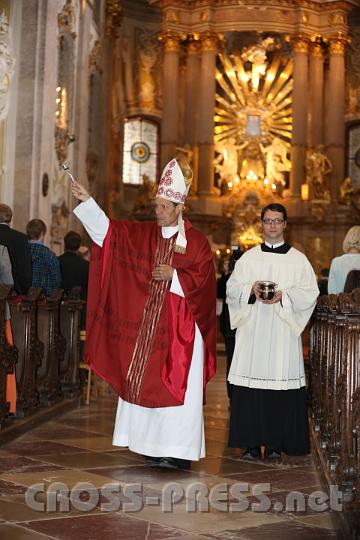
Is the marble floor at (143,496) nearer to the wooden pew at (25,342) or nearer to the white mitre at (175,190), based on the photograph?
the wooden pew at (25,342)

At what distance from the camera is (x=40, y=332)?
31.1 feet

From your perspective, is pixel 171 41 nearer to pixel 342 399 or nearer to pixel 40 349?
pixel 40 349

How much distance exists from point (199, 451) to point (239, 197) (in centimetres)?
1933

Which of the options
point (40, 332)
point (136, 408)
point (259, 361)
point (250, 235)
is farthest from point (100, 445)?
point (250, 235)

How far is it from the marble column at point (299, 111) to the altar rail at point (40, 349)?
630 inches

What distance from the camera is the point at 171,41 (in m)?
25.5

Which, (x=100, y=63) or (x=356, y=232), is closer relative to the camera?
(x=356, y=232)

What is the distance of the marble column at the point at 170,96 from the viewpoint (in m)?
25.6

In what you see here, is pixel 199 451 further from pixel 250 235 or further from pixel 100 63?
pixel 250 235

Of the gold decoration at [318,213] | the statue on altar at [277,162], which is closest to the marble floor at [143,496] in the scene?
the gold decoration at [318,213]

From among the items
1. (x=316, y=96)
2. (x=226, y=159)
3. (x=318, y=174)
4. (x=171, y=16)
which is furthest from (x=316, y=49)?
(x=171, y=16)

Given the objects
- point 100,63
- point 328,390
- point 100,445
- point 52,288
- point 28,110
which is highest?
point 100,63

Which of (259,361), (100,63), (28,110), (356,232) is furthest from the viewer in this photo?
(100,63)

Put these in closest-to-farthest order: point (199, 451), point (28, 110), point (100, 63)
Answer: point (199, 451) < point (28, 110) < point (100, 63)
